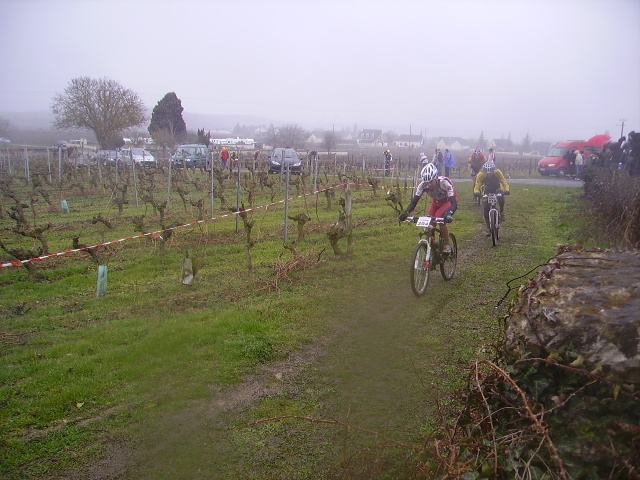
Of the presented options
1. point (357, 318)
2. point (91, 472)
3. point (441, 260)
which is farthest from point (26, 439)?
point (441, 260)

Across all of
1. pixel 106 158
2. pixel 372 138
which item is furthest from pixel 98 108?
pixel 372 138

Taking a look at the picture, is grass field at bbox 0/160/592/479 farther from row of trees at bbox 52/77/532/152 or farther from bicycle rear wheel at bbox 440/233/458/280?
row of trees at bbox 52/77/532/152

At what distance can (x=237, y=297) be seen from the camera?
301 inches

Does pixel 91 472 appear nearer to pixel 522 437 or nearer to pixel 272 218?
pixel 522 437

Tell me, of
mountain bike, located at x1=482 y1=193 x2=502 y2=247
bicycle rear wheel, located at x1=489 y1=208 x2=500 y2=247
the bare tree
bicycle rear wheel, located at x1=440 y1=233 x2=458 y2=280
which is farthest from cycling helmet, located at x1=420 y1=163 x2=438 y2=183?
the bare tree

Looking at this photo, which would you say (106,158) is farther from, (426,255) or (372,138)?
(372,138)

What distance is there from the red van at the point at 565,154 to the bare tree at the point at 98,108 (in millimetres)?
31896

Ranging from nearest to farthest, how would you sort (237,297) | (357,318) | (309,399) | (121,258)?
(309,399) → (357,318) → (237,297) → (121,258)

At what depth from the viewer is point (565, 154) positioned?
106 ft

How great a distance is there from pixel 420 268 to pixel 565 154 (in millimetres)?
29062

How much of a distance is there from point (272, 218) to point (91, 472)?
11.8m

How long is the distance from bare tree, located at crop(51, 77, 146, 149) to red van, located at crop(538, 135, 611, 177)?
31.9 m

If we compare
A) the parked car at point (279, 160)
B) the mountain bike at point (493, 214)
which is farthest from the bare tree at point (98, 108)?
the mountain bike at point (493, 214)

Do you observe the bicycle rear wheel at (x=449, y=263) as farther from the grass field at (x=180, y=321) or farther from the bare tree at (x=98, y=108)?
the bare tree at (x=98, y=108)
